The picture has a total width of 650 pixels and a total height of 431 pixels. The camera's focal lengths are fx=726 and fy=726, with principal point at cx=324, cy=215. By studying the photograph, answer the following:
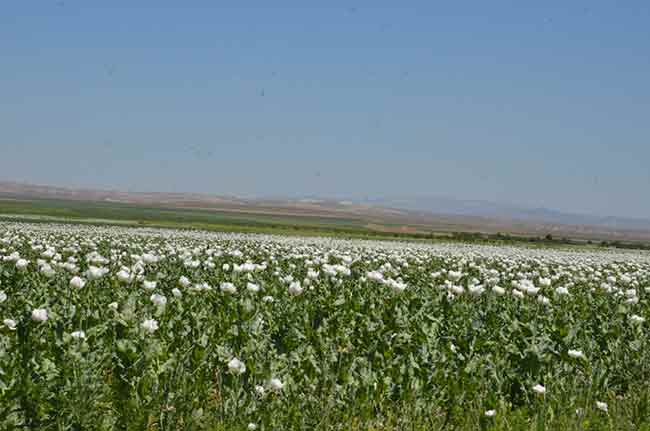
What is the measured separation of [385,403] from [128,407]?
3.04 m

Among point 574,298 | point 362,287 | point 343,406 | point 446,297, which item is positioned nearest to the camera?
point 343,406

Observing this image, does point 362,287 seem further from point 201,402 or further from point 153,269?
point 201,402

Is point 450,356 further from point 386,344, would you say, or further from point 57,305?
point 57,305

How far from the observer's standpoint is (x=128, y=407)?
7.04 m

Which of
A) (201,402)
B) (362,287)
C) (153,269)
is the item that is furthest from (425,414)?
(153,269)

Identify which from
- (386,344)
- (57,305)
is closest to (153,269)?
(57,305)

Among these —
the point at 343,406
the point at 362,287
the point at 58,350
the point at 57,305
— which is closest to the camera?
the point at 58,350

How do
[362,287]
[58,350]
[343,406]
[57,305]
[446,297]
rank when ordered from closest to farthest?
[58,350]
[343,406]
[57,305]
[446,297]
[362,287]

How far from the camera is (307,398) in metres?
7.62

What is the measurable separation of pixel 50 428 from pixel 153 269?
10.9 meters

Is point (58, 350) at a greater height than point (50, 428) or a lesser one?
greater

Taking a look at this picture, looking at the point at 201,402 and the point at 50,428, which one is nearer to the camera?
Answer: the point at 50,428

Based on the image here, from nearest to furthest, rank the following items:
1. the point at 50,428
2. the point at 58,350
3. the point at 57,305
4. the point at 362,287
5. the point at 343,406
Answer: the point at 50,428, the point at 58,350, the point at 343,406, the point at 57,305, the point at 362,287

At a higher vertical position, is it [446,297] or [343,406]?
[446,297]
